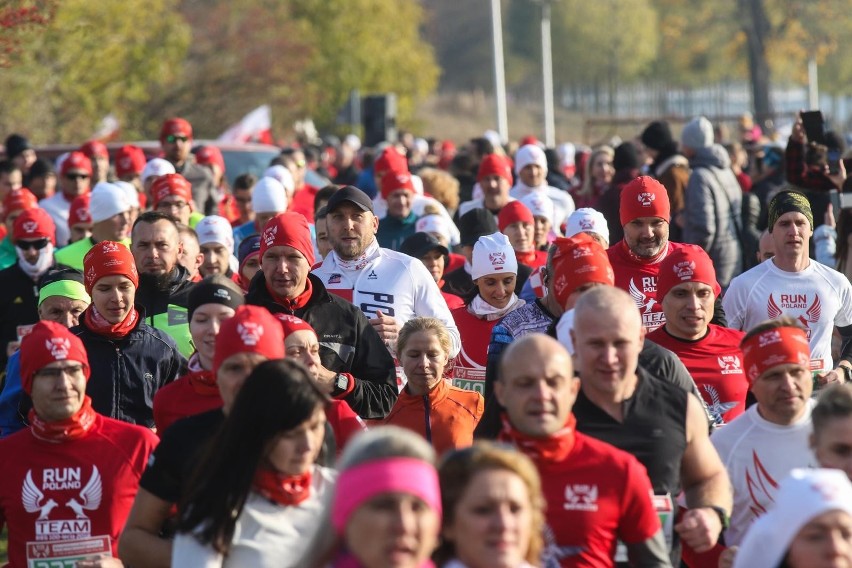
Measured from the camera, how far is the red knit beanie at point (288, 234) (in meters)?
8.05

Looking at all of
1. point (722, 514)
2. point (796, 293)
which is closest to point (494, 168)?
point (796, 293)

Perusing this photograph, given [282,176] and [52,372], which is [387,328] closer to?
[52,372]

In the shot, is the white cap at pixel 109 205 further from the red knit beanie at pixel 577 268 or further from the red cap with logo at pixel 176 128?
the red knit beanie at pixel 577 268

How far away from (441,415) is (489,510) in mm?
3490

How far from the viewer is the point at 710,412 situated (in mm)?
7727

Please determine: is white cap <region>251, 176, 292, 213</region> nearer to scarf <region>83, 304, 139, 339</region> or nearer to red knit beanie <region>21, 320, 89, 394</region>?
scarf <region>83, 304, 139, 339</region>

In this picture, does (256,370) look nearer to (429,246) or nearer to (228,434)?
(228,434)

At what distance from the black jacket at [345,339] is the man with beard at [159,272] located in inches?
50.5

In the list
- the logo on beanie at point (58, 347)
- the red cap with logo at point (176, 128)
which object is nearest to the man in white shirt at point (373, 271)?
the logo on beanie at point (58, 347)

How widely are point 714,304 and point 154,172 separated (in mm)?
6854

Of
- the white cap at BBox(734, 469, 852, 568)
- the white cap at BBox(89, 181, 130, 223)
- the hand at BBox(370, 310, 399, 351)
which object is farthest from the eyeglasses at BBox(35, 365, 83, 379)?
the white cap at BBox(89, 181, 130, 223)

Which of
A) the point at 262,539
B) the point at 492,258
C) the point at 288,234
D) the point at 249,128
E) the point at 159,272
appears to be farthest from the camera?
the point at 249,128

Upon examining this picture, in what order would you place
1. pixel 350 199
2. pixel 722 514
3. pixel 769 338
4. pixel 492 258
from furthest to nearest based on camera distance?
1. pixel 492 258
2. pixel 350 199
3. pixel 769 338
4. pixel 722 514

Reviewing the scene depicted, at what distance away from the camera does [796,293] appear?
907 centimetres
